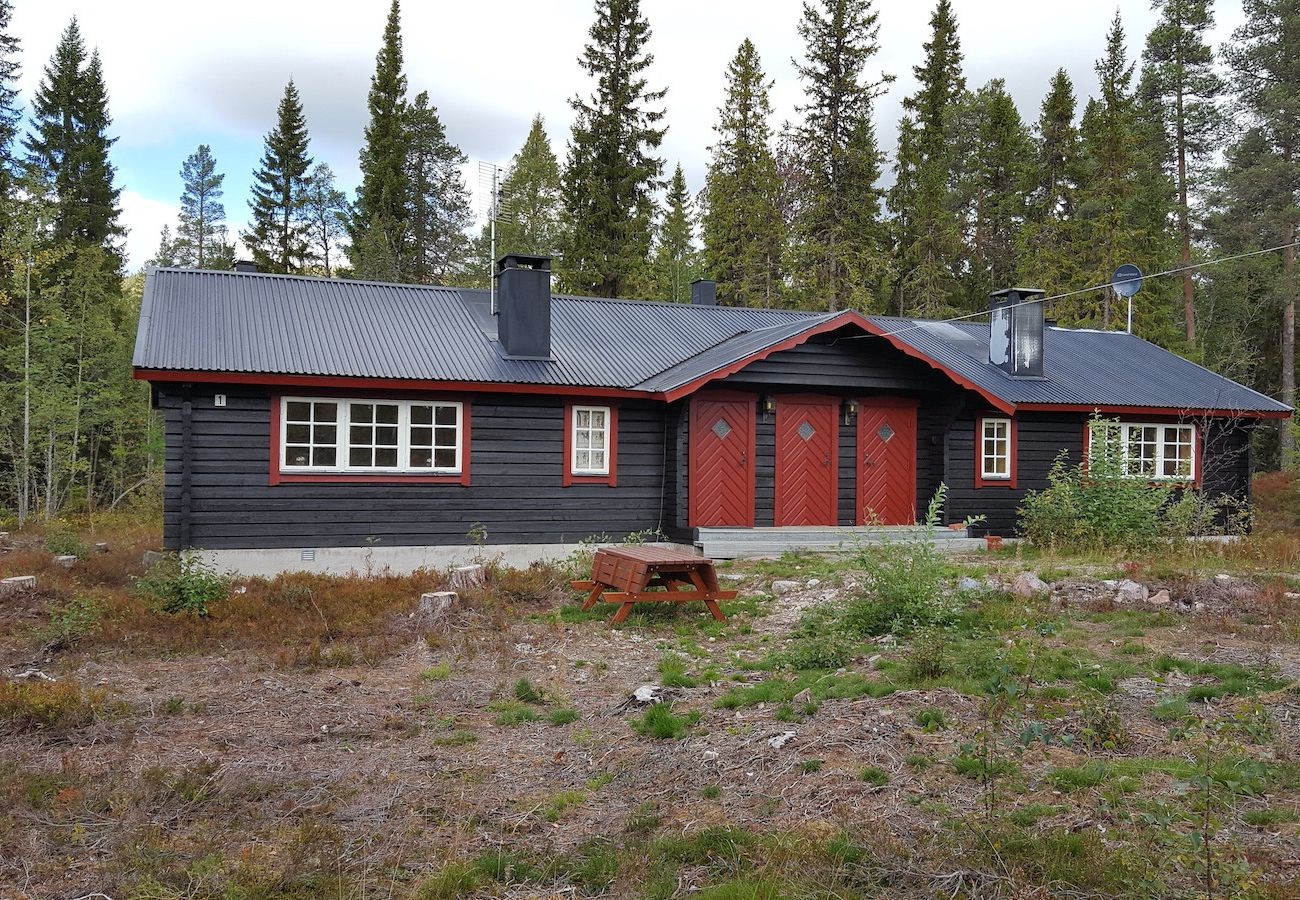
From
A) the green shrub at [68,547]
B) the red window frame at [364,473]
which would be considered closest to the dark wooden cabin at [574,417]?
the red window frame at [364,473]

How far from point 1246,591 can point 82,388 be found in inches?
880

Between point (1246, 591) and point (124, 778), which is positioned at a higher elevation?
point (1246, 591)

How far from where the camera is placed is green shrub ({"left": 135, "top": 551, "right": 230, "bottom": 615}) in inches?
398

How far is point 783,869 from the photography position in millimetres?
4020

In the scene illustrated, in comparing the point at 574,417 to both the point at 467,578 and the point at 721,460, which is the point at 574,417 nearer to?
the point at 721,460

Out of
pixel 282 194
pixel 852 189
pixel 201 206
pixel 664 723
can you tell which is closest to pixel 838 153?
pixel 852 189

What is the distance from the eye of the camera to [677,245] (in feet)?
133

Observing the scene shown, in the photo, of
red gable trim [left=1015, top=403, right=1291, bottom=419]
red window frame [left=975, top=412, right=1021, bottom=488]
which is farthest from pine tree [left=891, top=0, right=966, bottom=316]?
red window frame [left=975, top=412, right=1021, bottom=488]

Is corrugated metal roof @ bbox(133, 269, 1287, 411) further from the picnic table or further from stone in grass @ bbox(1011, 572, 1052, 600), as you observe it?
stone in grass @ bbox(1011, 572, 1052, 600)

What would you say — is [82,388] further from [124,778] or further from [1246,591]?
[1246,591]

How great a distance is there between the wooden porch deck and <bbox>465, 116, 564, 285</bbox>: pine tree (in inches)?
797

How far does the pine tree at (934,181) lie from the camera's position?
32.4 metres

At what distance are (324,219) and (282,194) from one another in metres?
2.50

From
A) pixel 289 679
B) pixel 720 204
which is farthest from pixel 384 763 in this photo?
pixel 720 204
